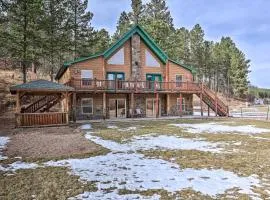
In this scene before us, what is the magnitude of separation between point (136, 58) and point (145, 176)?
20.5m

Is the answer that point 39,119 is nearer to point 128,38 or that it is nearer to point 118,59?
point 118,59

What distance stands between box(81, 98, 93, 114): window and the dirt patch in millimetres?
10774

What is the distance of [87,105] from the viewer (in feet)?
82.7

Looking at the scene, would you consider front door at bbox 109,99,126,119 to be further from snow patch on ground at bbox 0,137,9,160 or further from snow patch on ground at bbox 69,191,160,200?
snow patch on ground at bbox 69,191,160,200

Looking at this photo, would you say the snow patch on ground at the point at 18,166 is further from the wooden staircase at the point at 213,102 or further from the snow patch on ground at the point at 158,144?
the wooden staircase at the point at 213,102

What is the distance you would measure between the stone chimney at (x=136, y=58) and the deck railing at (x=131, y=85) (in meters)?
1.43

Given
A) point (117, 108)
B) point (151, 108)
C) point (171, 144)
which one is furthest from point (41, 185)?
point (151, 108)

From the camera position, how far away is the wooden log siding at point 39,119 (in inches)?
735

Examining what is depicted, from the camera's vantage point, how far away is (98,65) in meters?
25.2

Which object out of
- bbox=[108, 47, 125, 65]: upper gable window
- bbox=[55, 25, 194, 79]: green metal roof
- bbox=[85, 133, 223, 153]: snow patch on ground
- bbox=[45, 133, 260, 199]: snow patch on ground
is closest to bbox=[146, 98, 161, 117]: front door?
bbox=[55, 25, 194, 79]: green metal roof

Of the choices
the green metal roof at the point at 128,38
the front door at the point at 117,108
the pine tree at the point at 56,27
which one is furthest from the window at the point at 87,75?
the pine tree at the point at 56,27

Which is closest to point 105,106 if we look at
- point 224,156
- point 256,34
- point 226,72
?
point 224,156

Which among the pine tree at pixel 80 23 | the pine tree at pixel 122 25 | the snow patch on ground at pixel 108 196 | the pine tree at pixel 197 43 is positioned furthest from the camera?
the pine tree at pixel 197 43

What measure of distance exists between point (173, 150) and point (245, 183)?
4.33 metres
